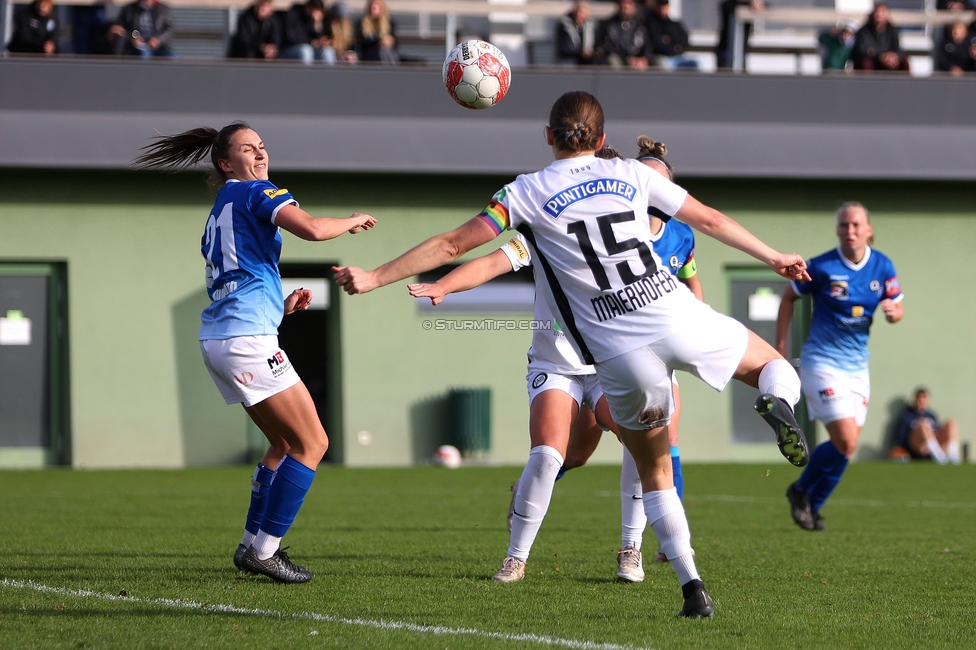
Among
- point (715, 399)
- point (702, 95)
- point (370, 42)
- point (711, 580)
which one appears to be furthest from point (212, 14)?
point (711, 580)

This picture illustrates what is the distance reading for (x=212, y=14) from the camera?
15648mm

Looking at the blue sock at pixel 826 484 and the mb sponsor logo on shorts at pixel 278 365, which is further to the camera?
the blue sock at pixel 826 484

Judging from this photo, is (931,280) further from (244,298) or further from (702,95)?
(244,298)

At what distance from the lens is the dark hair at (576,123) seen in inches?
177

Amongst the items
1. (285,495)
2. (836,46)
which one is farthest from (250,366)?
(836,46)

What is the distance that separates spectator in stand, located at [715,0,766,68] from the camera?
16188 mm

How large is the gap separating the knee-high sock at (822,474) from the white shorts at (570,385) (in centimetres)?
298

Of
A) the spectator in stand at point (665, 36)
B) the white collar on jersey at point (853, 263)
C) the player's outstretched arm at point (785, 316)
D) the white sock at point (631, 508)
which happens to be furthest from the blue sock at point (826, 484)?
the spectator in stand at point (665, 36)

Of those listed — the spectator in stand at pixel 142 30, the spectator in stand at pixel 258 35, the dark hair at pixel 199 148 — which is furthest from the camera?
the spectator in stand at pixel 258 35

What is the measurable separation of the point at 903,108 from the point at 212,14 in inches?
366

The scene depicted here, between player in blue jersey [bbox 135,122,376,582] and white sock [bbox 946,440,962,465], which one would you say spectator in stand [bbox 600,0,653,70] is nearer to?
white sock [bbox 946,440,962,465]

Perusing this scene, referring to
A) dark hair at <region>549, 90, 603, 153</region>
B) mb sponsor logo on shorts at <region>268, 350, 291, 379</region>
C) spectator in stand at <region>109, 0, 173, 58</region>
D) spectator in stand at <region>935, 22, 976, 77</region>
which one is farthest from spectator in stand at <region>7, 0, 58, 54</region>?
dark hair at <region>549, 90, 603, 153</region>

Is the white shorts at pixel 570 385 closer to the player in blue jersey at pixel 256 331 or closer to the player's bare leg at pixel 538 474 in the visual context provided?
the player's bare leg at pixel 538 474

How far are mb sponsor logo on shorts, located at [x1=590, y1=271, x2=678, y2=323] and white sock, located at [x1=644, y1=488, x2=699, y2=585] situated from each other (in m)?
0.76
